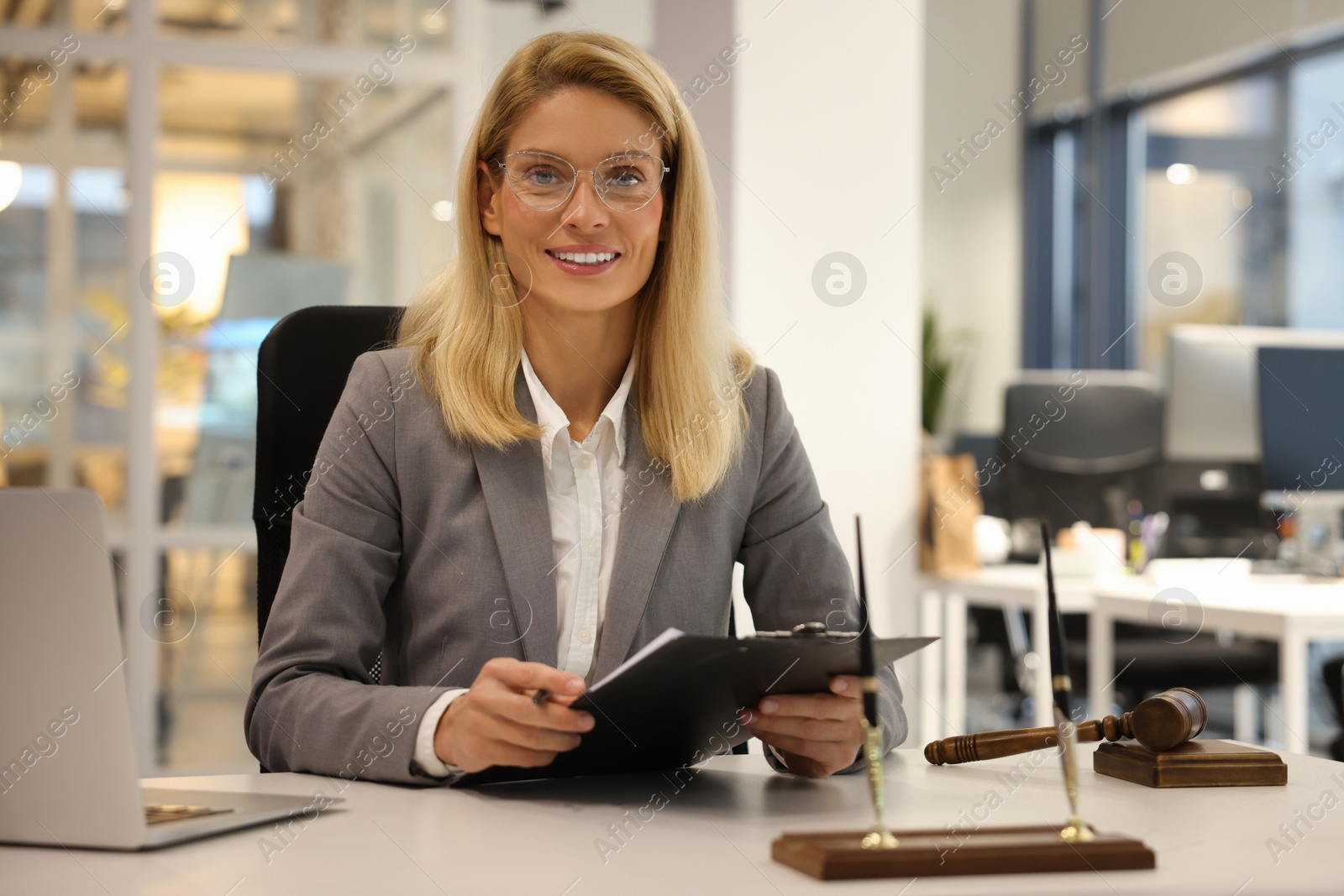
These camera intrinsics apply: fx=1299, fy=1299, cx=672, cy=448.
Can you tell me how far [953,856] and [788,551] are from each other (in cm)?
74

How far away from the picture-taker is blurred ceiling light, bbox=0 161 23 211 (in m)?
3.78

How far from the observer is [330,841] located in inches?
37.4

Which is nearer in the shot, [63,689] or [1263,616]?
[63,689]

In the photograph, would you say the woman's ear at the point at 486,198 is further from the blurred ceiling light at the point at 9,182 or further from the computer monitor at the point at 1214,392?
the blurred ceiling light at the point at 9,182

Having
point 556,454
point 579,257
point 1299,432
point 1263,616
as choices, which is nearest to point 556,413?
point 556,454

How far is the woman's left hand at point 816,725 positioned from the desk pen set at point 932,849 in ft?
0.86

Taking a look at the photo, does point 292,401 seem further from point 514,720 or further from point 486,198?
point 514,720

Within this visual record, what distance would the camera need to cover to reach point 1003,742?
1270 mm

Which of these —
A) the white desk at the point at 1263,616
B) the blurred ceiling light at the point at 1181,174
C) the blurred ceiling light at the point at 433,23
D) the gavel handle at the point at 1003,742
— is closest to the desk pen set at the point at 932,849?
the gavel handle at the point at 1003,742

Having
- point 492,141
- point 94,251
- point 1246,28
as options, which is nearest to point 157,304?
point 94,251

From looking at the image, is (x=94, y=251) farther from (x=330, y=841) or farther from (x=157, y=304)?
(x=330, y=841)

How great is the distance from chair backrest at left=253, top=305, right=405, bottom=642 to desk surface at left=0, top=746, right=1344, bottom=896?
0.44 meters

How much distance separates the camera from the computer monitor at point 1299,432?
3400mm

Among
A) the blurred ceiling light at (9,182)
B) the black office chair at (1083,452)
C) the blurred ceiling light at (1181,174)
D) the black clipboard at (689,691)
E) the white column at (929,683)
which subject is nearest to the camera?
the black clipboard at (689,691)
